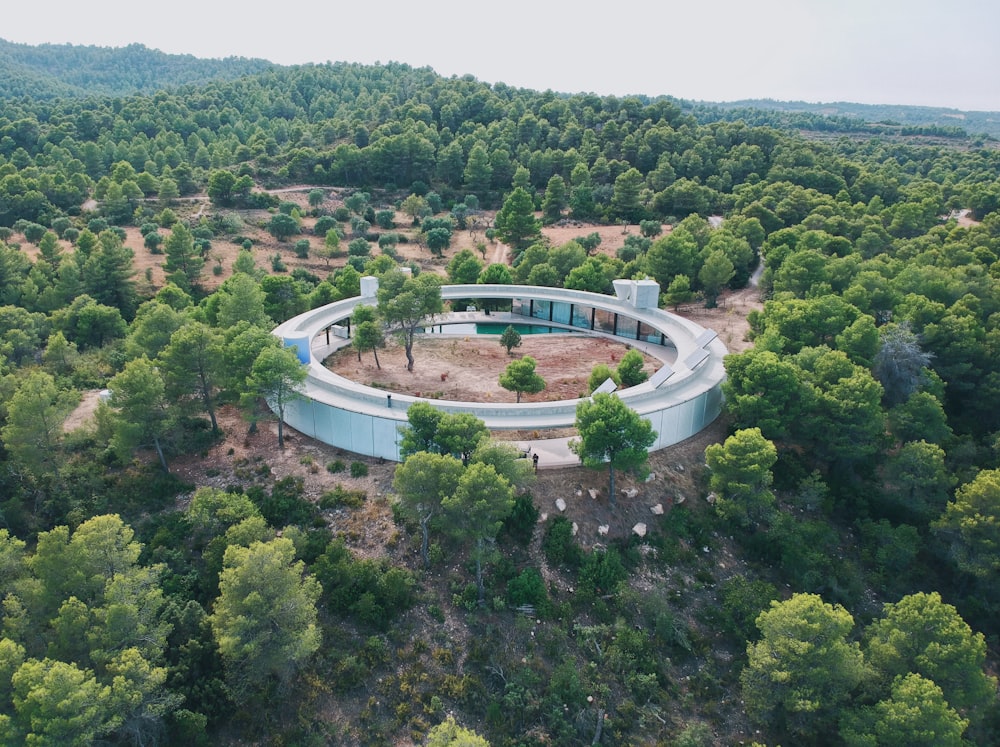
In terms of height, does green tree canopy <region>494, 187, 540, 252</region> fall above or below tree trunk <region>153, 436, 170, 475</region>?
above

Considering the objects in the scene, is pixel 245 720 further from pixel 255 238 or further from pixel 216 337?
pixel 255 238

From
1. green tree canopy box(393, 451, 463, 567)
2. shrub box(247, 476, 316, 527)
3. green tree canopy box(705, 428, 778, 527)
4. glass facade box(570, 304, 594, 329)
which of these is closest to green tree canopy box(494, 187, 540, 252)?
glass facade box(570, 304, 594, 329)

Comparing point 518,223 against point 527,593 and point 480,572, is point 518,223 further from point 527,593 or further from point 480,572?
point 527,593

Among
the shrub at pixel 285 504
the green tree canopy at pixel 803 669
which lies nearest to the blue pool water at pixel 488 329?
the shrub at pixel 285 504

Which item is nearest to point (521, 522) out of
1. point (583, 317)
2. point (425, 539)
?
point (425, 539)

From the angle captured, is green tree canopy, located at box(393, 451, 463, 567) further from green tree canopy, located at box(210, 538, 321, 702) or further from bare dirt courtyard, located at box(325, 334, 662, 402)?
bare dirt courtyard, located at box(325, 334, 662, 402)

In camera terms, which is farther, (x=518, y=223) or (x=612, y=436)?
(x=518, y=223)

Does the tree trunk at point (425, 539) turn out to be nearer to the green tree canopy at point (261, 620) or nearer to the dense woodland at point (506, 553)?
the dense woodland at point (506, 553)

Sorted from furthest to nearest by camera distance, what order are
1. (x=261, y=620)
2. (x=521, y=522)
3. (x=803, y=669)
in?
(x=521, y=522) < (x=803, y=669) < (x=261, y=620)

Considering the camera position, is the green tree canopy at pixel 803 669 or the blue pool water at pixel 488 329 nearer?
the green tree canopy at pixel 803 669
